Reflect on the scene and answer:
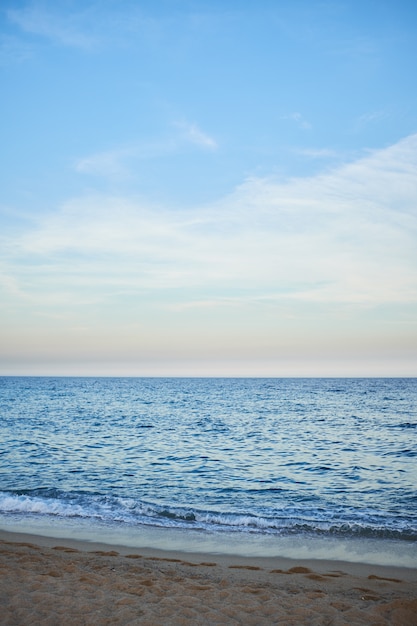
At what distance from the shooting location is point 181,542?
34.2ft

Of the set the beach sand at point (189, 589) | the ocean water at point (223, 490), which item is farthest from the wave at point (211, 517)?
the beach sand at point (189, 589)

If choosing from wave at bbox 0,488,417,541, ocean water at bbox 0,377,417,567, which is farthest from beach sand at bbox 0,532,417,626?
wave at bbox 0,488,417,541

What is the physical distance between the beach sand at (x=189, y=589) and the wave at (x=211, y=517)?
2.14 meters

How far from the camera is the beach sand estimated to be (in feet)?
20.7

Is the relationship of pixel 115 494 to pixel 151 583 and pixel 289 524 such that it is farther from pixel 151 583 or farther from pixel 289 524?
pixel 151 583

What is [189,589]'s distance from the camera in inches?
290

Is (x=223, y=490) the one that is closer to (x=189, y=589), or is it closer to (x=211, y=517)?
(x=211, y=517)

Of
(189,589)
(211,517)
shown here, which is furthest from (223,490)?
(189,589)

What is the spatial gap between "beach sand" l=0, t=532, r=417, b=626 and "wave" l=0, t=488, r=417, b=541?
2136mm

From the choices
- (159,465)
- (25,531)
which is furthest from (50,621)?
(159,465)

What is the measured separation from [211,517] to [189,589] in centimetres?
494

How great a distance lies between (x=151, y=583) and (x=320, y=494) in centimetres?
849

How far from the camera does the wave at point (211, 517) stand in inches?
443

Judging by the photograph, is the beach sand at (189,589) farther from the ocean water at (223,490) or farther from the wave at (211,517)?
the wave at (211,517)
